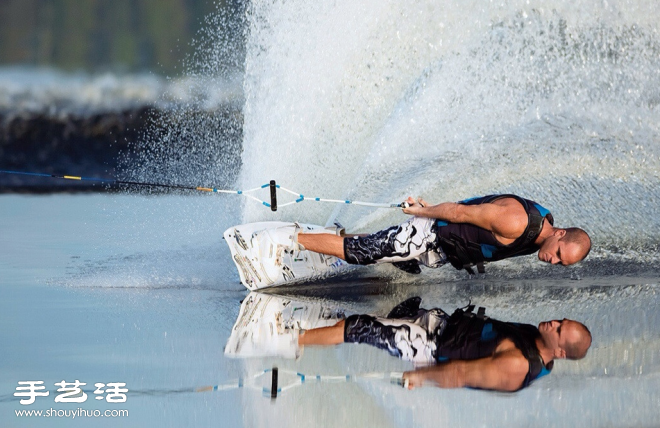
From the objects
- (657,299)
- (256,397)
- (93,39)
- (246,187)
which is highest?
(93,39)

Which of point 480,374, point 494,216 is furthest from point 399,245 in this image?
point 480,374

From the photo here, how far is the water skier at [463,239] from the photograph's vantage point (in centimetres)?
475

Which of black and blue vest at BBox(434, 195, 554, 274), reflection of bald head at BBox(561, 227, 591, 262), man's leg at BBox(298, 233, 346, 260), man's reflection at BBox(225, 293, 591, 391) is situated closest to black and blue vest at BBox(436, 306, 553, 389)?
man's reflection at BBox(225, 293, 591, 391)

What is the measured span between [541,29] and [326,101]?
1.59 meters

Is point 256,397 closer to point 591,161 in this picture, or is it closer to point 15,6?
point 591,161

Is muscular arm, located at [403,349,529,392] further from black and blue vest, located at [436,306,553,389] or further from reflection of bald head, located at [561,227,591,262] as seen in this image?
reflection of bald head, located at [561,227,591,262]

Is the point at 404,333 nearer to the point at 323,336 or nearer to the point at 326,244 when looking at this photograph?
the point at 323,336

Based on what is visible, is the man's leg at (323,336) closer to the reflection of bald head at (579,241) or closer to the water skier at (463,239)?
the water skier at (463,239)

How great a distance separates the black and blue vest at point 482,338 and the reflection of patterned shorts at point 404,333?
0.16ft

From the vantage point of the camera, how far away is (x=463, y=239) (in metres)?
5.04

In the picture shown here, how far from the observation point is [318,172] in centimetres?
675

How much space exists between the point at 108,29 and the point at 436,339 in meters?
13.9

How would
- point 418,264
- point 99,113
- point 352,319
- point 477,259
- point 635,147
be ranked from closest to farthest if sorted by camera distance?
1. point 352,319
2. point 477,259
3. point 418,264
4. point 635,147
5. point 99,113

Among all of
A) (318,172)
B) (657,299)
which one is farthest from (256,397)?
(318,172)
